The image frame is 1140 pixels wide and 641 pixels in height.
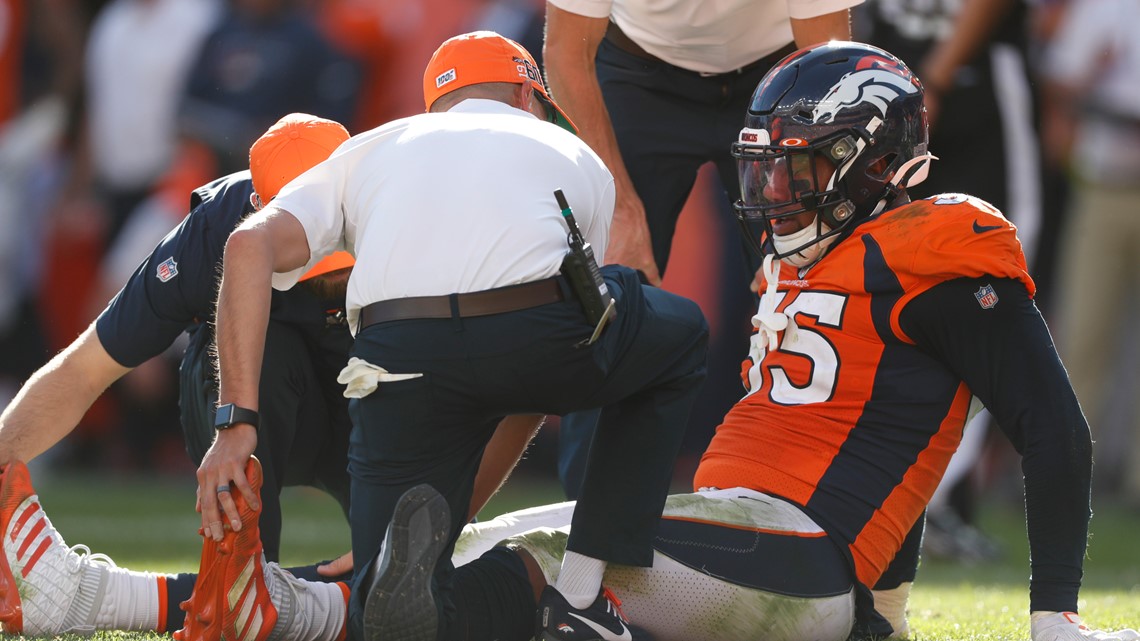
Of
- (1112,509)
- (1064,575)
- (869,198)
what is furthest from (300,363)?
(1112,509)

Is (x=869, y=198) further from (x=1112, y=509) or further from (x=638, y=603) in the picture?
(x=1112, y=509)

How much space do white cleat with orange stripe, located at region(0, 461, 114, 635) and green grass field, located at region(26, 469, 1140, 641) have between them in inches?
3.1

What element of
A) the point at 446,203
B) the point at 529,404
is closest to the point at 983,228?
the point at 529,404

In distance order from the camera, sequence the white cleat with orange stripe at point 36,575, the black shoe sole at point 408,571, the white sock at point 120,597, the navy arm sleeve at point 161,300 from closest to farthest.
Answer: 1. the black shoe sole at point 408,571
2. the white cleat with orange stripe at point 36,575
3. the white sock at point 120,597
4. the navy arm sleeve at point 161,300

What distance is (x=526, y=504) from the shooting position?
26.4 ft

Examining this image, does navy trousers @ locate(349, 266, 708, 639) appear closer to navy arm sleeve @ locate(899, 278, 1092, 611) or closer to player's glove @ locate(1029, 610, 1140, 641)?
navy arm sleeve @ locate(899, 278, 1092, 611)

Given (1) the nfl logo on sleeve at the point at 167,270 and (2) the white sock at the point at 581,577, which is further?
(1) the nfl logo on sleeve at the point at 167,270

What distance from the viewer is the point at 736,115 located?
468 centimetres

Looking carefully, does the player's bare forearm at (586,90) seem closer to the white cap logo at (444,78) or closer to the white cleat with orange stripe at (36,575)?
the white cap logo at (444,78)

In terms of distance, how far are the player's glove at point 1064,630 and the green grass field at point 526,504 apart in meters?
0.42

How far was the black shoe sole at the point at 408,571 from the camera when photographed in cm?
295

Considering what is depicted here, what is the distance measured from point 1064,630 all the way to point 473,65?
1.83 m

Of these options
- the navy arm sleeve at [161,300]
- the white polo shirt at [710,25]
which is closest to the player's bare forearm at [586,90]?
the white polo shirt at [710,25]

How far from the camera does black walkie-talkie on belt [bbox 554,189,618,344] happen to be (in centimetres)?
312
